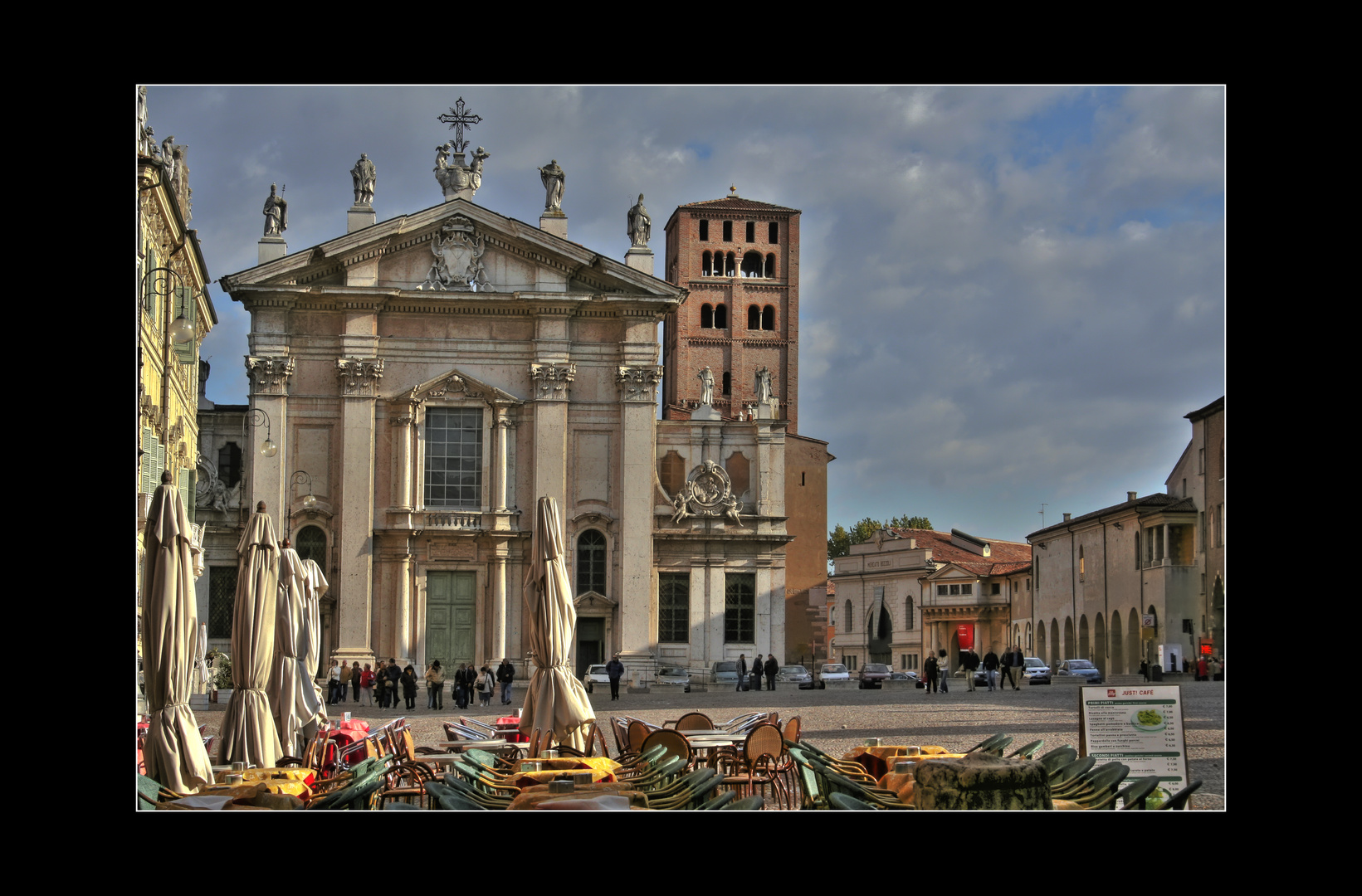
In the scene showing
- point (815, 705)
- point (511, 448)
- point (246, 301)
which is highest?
point (246, 301)

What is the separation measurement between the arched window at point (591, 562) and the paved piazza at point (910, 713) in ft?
9.00

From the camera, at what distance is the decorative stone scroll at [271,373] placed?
38.3 meters

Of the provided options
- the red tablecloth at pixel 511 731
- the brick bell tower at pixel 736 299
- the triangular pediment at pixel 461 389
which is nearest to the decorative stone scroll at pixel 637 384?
the triangular pediment at pixel 461 389

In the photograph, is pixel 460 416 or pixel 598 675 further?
pixel 460 416

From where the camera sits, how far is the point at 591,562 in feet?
128

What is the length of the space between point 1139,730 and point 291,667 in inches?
364

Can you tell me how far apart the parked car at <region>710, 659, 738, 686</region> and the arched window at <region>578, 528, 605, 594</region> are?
11.2ft

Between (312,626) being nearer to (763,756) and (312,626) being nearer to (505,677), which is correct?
(763,756)

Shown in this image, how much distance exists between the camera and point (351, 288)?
1512 inches

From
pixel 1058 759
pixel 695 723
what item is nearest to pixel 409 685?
pixel 695 723
